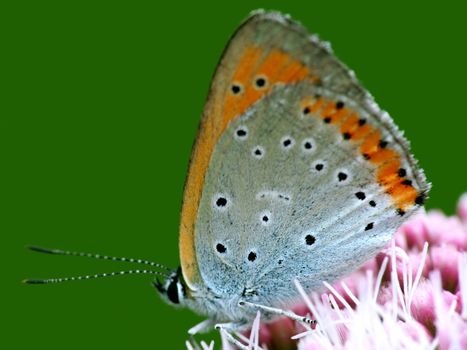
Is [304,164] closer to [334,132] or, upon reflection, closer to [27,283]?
[334,132]

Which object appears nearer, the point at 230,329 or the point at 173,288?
the point at 230,329

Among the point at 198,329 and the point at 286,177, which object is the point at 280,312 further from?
the point at 286,177

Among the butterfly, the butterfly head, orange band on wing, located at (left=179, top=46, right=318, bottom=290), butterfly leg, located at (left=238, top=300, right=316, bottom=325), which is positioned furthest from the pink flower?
orange band on wing, located at (left=179, top=46, right=318, bottom=290)

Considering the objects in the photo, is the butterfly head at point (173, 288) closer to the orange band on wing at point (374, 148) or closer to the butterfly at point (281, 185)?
the butterfly at point (281, 185)

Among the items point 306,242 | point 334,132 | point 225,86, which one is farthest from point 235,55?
point 306,242

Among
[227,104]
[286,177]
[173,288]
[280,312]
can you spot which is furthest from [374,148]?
[173,288]

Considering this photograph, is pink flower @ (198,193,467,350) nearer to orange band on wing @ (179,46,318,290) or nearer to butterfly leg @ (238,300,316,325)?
butterfly leg @ (238,300,316,325)

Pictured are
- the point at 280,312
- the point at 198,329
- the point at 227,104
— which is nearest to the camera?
the point at 227,104
